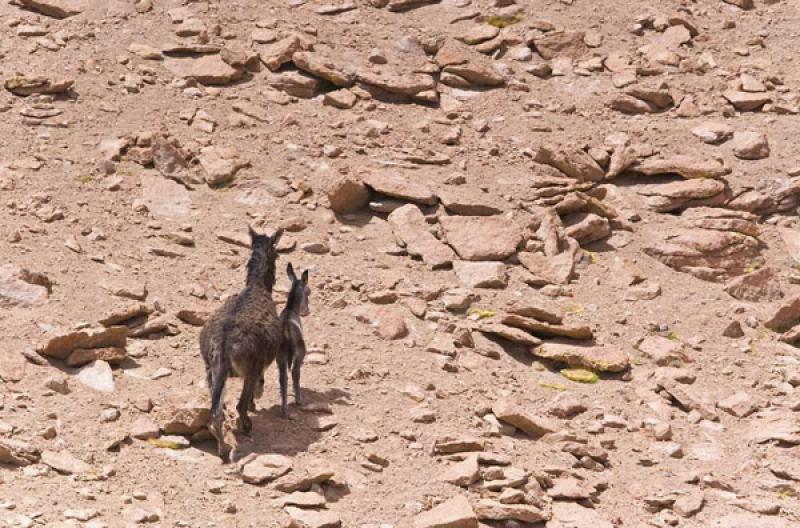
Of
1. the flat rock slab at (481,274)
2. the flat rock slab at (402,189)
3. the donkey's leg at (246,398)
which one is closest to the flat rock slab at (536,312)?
the flat rock slab at (481,274)

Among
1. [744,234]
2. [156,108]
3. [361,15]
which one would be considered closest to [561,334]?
[744,234]

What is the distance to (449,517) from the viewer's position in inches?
394

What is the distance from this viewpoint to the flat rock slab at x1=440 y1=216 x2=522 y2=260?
14852 millimetres

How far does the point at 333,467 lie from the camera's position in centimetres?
1055

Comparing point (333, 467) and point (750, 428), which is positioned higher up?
point (333, 467)

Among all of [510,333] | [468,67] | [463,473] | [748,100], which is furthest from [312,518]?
[748,100]

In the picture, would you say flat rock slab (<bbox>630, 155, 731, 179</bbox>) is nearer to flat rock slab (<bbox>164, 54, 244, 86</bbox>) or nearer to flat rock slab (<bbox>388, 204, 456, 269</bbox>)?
flat rock slab (<bbox>388, 204, 456, 269</bbox>)

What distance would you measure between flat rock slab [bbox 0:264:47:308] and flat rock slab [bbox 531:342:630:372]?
16.6ft

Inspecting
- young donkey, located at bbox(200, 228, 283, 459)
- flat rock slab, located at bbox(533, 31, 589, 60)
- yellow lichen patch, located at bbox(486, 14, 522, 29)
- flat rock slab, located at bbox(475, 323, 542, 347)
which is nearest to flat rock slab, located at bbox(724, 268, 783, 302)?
flat rock slab, located at bbox(475, 323, 542, 347)

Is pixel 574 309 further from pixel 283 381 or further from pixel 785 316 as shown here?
pixel 283 381

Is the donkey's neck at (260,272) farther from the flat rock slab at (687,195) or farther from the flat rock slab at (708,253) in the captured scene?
the flat rock slab at (687,195)

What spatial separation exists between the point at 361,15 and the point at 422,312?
716 centimetres

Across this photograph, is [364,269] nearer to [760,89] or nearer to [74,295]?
[74,295]

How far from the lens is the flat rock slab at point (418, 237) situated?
1468 cm
